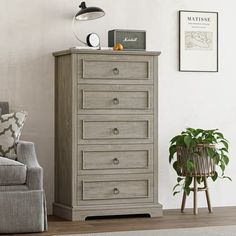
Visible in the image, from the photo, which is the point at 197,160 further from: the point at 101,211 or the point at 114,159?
the point at 101,211

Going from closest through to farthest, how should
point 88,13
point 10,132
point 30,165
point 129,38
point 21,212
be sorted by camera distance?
point 21,212 < point 30,165 < point 10,132 < point 88,13 < point 129,38

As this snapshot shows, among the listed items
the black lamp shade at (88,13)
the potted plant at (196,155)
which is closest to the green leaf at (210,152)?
the potted plant at (196,155)

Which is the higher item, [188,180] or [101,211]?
[188,180]

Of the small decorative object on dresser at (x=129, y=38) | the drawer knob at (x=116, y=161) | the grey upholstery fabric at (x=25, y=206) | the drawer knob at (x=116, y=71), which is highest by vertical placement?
the small decorative object on dresser at (x=129, y=38)

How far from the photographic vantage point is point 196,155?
19.2ft

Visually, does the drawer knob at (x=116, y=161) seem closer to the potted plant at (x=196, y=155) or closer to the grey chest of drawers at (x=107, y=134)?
the grey chest of drawers at (x=107, y=134)

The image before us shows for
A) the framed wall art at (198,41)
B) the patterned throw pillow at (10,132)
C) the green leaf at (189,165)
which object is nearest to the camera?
the patterned throw pillow at (10,132)

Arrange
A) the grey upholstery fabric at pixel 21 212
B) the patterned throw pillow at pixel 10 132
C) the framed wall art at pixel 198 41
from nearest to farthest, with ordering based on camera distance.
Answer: the grey upholstery fabric at pixel 21 212 < the patterned throw pillow at pixel 10 132 < the framed wall art at pixel 198 41

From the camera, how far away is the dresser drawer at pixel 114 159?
5574mm

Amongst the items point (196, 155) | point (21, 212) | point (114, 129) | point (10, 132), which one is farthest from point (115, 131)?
point (21, 212)

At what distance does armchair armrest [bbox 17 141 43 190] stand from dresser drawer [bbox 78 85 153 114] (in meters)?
0.54

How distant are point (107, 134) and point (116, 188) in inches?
16.3

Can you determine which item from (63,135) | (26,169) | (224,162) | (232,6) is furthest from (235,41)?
(26,169)

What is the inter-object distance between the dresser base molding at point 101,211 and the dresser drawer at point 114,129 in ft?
1.65
